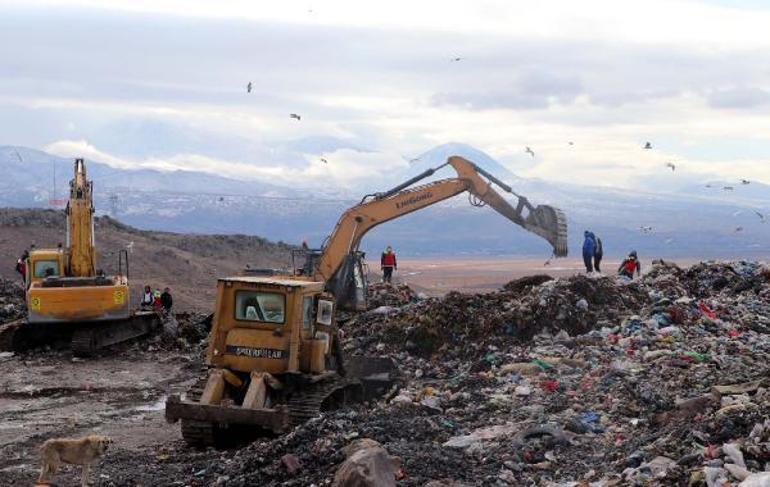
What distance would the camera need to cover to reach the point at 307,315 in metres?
13.7

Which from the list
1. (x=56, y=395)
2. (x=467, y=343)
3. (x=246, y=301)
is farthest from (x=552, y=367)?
(x=56, y=395)

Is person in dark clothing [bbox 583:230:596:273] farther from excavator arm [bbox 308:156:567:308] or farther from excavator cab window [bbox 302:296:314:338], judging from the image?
excavator cab window [bbox 302:296:314:338]

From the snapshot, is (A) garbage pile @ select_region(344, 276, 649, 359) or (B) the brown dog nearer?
(B) the brown dog

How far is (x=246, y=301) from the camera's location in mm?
13516

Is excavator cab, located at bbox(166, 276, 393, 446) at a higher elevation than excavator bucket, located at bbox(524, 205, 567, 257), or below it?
below

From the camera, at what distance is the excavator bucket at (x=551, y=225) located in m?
22.0

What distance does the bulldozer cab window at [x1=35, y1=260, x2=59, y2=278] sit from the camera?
2250 centimetres

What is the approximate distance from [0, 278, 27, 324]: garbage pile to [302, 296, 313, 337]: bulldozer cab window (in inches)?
549

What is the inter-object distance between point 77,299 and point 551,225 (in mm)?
9280

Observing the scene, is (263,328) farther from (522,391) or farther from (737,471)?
(737,471)

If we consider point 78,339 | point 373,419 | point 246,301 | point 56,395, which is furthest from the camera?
point 78,339

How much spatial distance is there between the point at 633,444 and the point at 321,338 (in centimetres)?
478

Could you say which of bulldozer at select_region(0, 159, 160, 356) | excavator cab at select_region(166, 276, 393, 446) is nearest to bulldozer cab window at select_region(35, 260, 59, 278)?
bulldozer at select_region(0, 159, 160, 356)

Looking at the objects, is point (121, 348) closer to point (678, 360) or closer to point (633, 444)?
point (678, 360)
